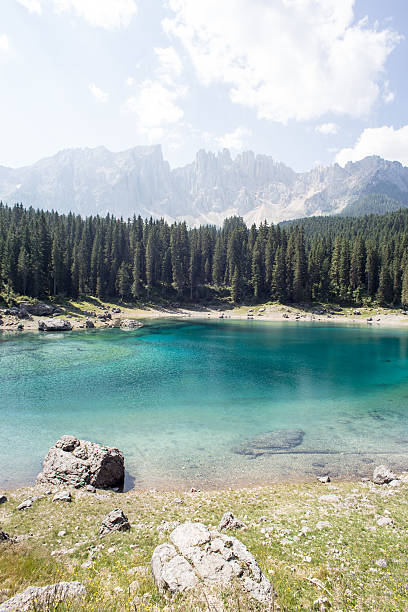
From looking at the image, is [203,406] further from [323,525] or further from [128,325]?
[128,325]

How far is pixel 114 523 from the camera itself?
1256 centimetres

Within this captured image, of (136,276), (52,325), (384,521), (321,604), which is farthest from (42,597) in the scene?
(136,276)

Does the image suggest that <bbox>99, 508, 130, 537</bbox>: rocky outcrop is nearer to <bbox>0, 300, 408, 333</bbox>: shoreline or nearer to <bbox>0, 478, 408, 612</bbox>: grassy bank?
<bbox>0, 478, 408, 612</bbox>: grassy bank

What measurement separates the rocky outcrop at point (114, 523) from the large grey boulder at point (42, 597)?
4.68m

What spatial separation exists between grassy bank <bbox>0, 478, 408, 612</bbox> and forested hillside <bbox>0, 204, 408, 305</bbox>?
336 feet

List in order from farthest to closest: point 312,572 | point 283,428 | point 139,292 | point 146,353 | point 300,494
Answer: point 139,292, point 146,353, point 283,428, point 300,494, point 312,572

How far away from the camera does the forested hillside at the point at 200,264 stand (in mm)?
114688

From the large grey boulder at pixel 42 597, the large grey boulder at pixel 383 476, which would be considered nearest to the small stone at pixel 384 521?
the large grey boulder at pixel 383 476

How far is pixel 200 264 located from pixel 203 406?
117177 millimetres

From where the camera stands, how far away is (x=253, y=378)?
42688 millimetres

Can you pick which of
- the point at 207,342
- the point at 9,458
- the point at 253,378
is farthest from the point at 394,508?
the point at 207,342

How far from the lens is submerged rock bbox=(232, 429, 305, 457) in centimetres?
2261

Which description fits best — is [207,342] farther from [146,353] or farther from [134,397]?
[134,397]

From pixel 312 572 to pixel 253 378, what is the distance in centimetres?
3346
